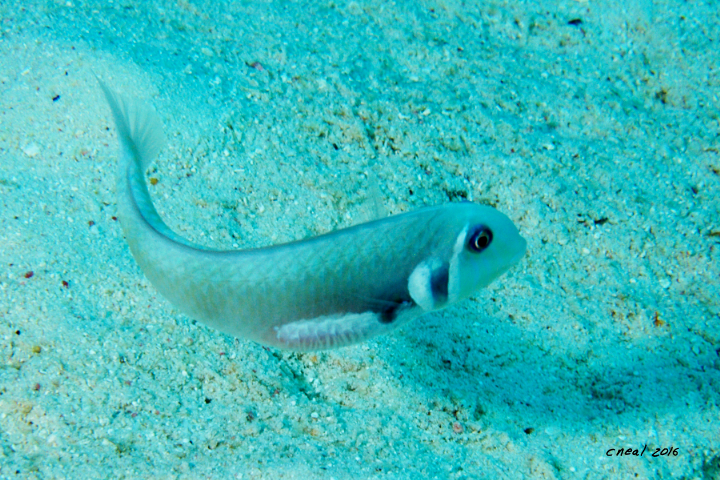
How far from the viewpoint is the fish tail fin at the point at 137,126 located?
2.21 meters

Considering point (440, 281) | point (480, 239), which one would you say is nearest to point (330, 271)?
point (440, 281)

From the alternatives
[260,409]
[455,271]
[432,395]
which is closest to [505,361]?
[432,395]

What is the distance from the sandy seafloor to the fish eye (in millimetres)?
538

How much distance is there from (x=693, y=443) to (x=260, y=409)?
2.50 metres

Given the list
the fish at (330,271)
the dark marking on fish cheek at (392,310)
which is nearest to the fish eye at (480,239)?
the fish at (330,271)

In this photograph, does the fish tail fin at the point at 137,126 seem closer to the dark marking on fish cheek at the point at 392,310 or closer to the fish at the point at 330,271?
the fish at the point at 330,271

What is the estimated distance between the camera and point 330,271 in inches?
65.2

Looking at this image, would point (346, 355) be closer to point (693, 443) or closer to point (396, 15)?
point (693, 443)

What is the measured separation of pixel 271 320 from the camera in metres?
1.74

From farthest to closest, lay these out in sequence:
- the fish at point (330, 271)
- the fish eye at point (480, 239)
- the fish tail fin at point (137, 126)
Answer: the fish tail fin at point (137, 126)
the fish eye at point (480, 239)
the fish at point (330, 271)

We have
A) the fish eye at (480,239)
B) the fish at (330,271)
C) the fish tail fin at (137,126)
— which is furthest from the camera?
the fish tail fin at (137,126)

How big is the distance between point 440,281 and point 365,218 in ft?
1.73

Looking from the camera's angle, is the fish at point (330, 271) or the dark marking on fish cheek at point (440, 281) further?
the dark marking on fish cheek at point (440, 281)

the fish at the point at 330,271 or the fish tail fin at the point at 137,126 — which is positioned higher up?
the fish tail fin at the point at 137,126
